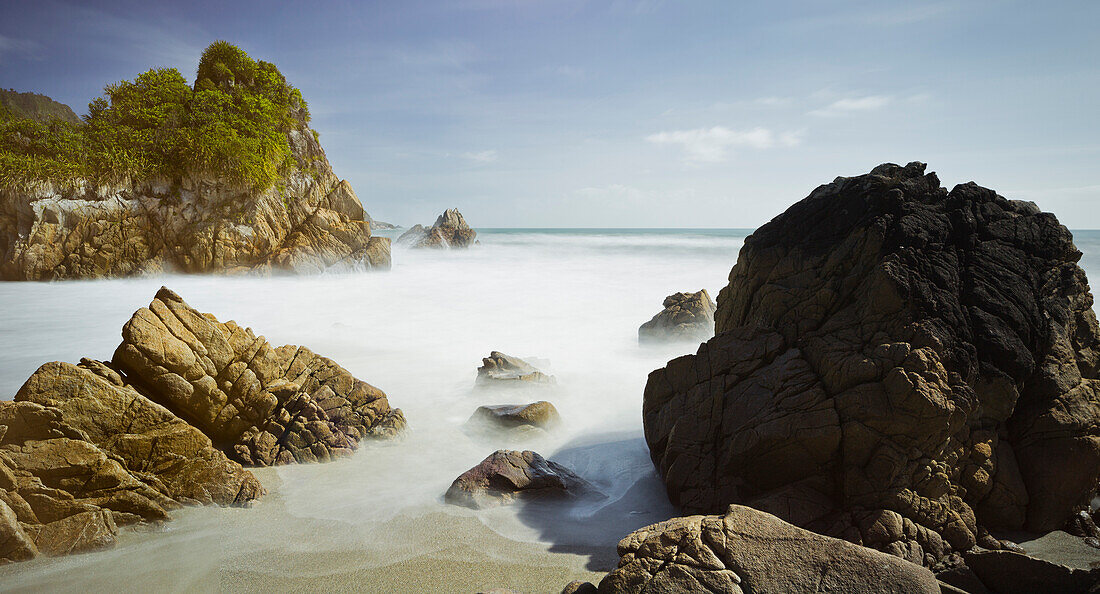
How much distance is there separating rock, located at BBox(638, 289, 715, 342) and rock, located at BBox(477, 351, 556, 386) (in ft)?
13.1

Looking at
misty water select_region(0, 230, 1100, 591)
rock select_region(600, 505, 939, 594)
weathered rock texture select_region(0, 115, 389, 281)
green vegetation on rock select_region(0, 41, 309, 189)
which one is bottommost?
misty water select_region(0, 230, 1100, 591)

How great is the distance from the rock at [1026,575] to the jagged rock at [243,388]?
20.7 feet

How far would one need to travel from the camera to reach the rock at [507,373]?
9594 mm

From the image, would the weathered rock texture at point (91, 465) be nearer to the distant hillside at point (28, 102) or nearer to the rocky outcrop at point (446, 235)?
the distant hillside at point (28, 102)

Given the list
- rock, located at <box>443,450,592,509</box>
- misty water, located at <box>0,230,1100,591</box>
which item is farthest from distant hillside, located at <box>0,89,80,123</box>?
rock, located at <box>443,450,592,509</box>

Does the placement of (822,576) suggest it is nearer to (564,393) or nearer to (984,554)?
(984,554)

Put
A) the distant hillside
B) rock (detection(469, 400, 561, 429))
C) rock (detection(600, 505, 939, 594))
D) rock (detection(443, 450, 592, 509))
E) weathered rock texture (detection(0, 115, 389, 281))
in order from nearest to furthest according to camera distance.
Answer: rock (detection(600, 505, 939, 594)), rock (detection(443, 450, 592, 509)), the distant hillside, rock (detection(469, 400, 561, 429)), weathered rock texture (detection(0, 115, 389, 281))

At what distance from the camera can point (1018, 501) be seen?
4.49m

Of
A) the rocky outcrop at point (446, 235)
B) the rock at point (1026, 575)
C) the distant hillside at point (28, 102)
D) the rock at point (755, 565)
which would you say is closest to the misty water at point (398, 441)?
the rock at point (755, 565)

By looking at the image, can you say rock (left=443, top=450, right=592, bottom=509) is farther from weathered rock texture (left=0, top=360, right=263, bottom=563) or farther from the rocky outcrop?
the rocky outcrop

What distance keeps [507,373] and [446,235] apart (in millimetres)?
36518

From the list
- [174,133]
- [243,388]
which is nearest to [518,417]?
[243,388]

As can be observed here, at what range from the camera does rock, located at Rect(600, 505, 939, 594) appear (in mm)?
2803

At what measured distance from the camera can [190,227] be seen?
1975 cm
